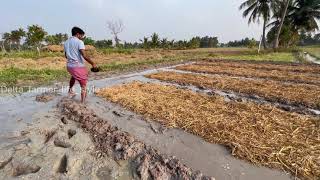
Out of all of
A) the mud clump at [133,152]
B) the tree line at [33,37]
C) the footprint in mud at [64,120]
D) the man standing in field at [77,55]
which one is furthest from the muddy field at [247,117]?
the tree line at [33,37]

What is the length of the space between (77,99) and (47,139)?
105 inches

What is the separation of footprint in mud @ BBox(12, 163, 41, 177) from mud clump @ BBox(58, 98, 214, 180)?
0.80m

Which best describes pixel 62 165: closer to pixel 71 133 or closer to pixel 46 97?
pixel 71 133

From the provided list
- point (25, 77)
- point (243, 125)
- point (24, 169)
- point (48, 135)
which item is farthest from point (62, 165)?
point (25, 77)

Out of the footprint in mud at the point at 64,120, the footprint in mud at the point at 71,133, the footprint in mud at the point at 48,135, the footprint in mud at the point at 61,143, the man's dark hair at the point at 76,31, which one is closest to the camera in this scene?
the footprint in mud at the point at 61,143

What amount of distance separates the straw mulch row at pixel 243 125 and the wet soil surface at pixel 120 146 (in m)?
0.21

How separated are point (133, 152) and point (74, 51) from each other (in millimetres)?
3159

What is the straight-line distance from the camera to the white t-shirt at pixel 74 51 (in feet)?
19.1

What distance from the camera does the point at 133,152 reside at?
353 cm

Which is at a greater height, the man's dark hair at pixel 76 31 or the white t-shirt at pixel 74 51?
the man's dark hair at pixel 76 31

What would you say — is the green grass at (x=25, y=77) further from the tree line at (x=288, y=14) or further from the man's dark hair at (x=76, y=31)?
the tree line at (x=288, y=14)

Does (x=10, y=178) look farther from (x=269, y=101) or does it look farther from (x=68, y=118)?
(x=269, y=101)

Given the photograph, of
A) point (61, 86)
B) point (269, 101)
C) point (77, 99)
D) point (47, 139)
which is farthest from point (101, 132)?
point (61, 86)

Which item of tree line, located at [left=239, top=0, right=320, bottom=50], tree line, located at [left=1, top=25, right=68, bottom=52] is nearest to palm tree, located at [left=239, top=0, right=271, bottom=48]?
tree line, located at [left=239, top=0, right=320, bottom=50]
